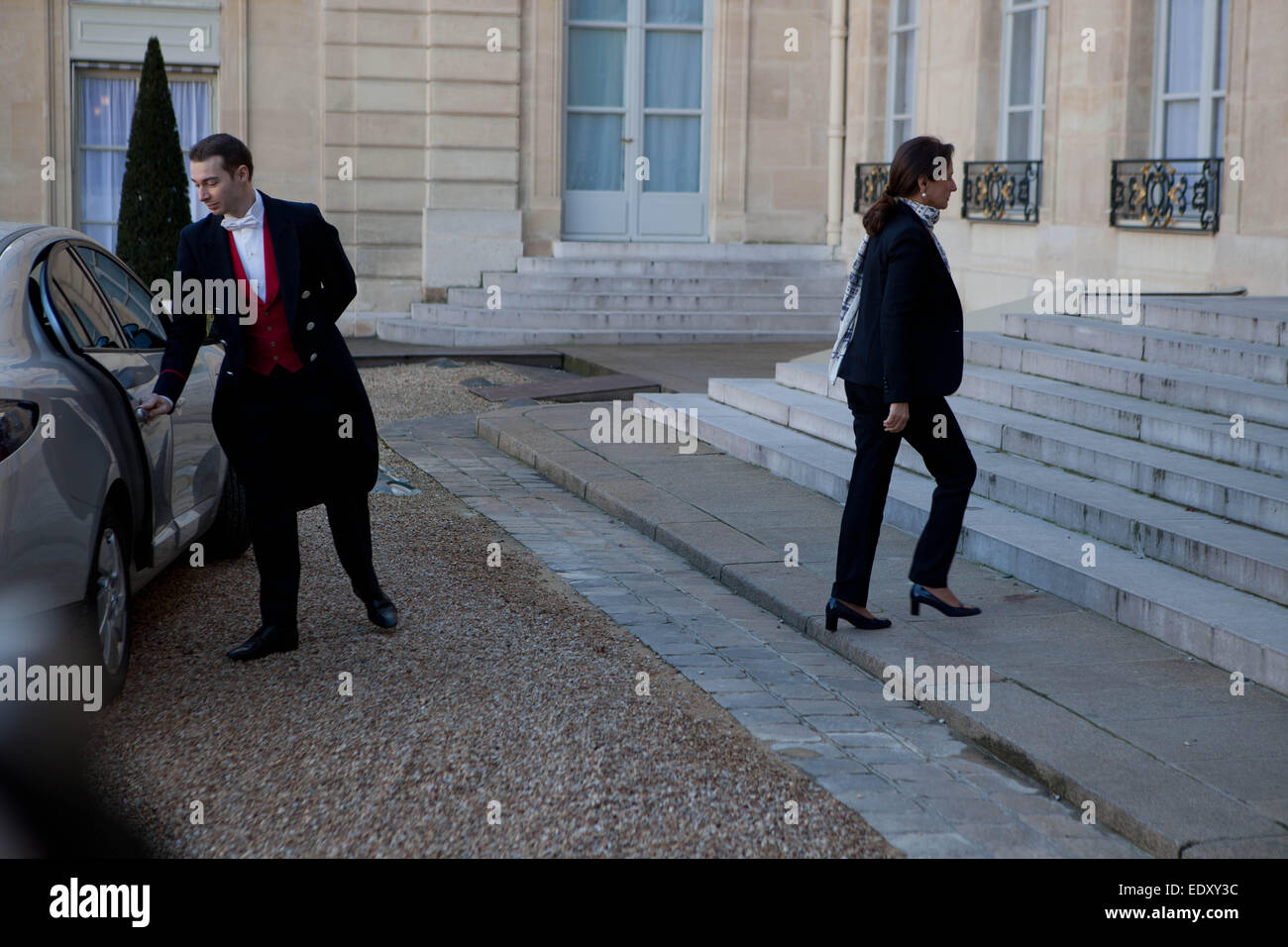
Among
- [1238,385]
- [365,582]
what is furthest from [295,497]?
[1238,385]

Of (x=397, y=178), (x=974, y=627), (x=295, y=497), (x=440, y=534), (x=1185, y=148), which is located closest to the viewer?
(x=295, y=497)

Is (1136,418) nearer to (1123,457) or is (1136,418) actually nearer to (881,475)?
(1123,457)

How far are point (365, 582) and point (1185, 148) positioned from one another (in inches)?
355

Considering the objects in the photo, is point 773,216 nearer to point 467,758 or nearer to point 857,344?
point 857,344

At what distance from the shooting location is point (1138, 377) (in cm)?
877

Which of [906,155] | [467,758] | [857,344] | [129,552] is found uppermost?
[906,155]

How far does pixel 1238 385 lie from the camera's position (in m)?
8.25

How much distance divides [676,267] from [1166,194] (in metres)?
6.94

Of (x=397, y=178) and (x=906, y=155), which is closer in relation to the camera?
(x=906, y=155)

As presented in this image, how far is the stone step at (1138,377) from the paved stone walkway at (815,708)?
2.93 metres

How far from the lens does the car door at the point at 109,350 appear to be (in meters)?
5.18

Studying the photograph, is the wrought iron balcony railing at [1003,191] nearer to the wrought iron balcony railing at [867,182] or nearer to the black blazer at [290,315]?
the wrought iron balcony railing at [867,182]

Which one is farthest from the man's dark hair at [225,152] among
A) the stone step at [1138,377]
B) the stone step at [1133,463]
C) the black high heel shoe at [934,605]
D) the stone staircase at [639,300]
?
the stone staircase at [639,300]

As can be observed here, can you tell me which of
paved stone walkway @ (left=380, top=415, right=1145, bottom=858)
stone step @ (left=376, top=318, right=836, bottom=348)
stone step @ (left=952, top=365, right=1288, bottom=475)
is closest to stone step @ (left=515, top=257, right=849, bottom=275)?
stone step @ (left=376, top=318, right=836, bottom=348)
